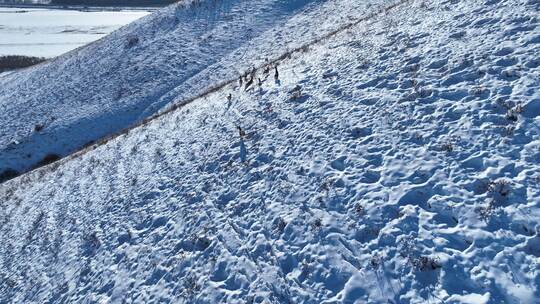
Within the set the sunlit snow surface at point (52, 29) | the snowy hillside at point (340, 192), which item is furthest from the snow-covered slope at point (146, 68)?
the sunlit snow surface at point (52, 29)

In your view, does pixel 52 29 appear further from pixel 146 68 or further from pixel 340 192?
pixel 340 192

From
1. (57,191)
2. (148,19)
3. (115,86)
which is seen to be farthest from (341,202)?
(148,19)

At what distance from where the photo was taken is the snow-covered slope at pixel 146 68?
3030cm

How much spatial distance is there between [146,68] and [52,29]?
73.8m

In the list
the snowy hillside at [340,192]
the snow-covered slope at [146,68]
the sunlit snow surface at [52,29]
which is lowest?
the sunlit snow surface at [52,29]

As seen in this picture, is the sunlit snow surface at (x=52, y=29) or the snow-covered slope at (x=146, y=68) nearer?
the snow-covered slope at (x=146, y=68)

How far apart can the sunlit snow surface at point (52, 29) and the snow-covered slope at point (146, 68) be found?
35.2 m

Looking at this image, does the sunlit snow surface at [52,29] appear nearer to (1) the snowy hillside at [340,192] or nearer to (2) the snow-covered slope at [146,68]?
(2) the snow-covered slope at [146,68]

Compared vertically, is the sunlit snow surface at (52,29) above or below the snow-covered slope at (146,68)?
below

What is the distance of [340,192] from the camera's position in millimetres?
10914

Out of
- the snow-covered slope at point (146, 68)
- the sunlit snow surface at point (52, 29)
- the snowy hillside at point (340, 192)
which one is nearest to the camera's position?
the snowy hillside at point (340, 192)

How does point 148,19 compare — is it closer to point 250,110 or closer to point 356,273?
point 250,110

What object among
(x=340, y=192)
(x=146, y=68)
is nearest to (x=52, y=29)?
(x=146, y=68)

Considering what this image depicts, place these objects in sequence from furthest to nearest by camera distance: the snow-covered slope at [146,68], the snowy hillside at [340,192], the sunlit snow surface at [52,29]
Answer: the sunlit snow surface at [52,29]
the snow-covered slope at [146,68]
the snowy hillside at [340,192]
